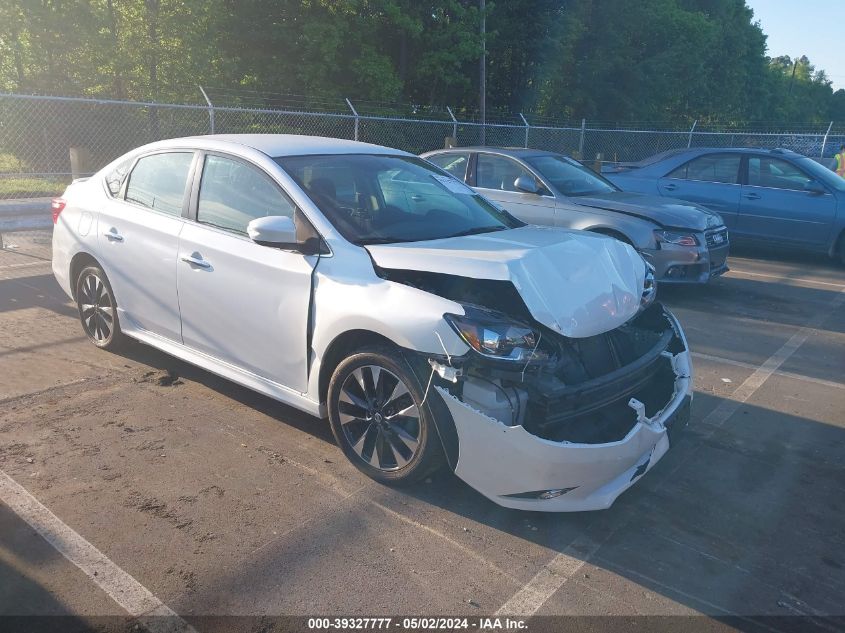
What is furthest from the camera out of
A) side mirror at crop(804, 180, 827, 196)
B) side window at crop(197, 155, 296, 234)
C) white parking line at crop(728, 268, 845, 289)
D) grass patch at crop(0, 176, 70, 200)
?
grass patch at crop(0, 176, 70, 200)

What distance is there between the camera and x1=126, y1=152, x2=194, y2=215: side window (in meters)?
4.88

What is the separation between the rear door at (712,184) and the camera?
1073 cm

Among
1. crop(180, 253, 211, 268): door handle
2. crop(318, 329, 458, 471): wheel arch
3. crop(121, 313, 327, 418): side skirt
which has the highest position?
crop(180, 253, 211, 268): door handle

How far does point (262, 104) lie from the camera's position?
23.4 m

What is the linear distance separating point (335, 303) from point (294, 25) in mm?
23915

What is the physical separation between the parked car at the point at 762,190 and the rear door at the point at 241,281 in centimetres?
785

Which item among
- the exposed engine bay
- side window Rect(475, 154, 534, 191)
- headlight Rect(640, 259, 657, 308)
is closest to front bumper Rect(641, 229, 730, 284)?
side window Rect(475, 154, 534, 191)

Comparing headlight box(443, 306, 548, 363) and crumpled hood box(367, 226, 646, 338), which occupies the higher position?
crumpled hood box(367, 226, 646, 338)

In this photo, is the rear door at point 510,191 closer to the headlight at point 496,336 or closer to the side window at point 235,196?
the side window at point 235,196

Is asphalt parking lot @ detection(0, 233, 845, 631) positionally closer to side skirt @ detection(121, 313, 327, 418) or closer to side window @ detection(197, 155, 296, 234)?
side skirt @ detection(121, 313, 327, 418)

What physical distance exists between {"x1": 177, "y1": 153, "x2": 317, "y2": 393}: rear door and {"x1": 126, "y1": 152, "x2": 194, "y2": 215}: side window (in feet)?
0.72

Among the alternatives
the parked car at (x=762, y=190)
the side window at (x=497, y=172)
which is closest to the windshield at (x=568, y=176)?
the side window at (x=497, y=172)

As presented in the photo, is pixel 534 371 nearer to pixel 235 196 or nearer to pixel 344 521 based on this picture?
pixel 344 521

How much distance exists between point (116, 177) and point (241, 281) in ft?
6.42
